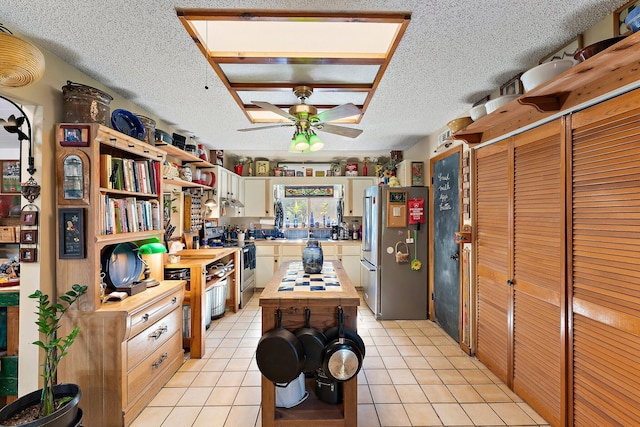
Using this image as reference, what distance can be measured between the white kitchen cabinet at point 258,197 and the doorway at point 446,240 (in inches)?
121

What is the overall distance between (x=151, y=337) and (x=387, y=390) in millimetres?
1981

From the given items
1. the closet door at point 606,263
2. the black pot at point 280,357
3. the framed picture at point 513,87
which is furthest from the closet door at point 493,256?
the black pot at point 280,357

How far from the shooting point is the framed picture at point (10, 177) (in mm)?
3668

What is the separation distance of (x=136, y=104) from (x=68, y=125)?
117cm

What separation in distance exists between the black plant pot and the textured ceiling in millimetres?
2158

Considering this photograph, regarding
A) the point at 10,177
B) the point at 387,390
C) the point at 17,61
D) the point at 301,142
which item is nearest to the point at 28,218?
the point at 17,61

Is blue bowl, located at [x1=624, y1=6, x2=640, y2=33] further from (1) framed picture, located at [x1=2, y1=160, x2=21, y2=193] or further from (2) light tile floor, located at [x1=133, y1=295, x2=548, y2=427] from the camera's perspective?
(1) framed picture, located at [x1=2, y1=160, x2=21, y2=193]

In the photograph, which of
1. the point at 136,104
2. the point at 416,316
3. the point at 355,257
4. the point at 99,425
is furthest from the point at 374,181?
the point at 99,425

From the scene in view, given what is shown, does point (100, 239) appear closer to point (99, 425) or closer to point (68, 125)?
point (68, 125)

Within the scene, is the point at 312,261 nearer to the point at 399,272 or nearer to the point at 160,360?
the point at 160,360

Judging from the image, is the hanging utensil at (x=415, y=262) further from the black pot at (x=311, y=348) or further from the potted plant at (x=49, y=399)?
the potted plant at (x=49, y=399)

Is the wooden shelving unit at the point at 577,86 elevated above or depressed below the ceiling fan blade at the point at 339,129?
below

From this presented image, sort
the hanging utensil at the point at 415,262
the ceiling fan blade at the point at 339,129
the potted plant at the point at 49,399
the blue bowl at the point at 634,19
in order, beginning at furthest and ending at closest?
the hanging utensil at the point at 415,262
the ceiling fan blade at the point at 339,129
the potted plant at the point at 49,399
the blue bowl at the point at 634,19

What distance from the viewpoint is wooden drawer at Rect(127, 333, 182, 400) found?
2.14 metres
